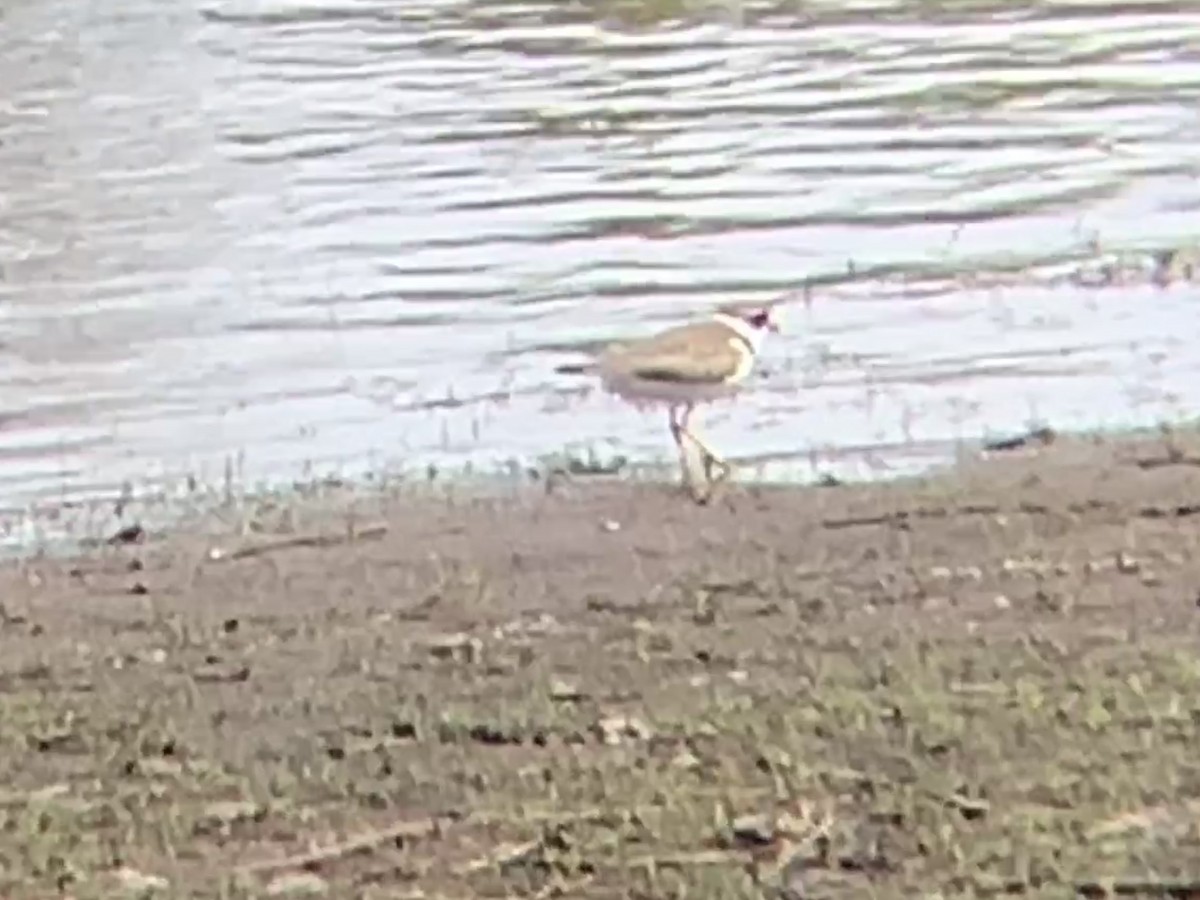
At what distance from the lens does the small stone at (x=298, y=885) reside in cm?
384

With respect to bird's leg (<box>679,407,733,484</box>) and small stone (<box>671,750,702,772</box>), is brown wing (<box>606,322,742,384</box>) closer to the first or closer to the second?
bird's leg (<box>679,407,733,484</box>)

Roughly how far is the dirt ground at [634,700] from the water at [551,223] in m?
0.99

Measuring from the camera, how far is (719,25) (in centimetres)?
1365

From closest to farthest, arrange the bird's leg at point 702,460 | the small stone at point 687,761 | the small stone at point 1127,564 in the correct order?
the small stone at point 687,761 < the small stone at point 1127,564 < the bird's leg at point 702,460

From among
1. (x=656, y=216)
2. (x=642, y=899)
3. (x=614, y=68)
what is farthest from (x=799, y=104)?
(x=642, y=899)

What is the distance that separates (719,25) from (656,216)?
4.16m

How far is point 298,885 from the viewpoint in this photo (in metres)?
3.86

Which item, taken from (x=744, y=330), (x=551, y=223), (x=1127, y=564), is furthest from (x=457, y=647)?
(x=551, y=223)

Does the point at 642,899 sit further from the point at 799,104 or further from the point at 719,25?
the point at 719,25

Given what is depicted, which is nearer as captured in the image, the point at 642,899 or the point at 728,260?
the point at 642,899

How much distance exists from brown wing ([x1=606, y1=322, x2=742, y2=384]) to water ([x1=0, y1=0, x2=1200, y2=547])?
335 millimetres

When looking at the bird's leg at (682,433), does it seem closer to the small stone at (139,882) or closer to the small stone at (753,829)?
the small stone at (753,829)

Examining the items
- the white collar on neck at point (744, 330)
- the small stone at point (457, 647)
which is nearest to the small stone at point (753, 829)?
the small stone at point (457, 647)

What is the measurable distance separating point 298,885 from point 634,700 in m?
0.87
